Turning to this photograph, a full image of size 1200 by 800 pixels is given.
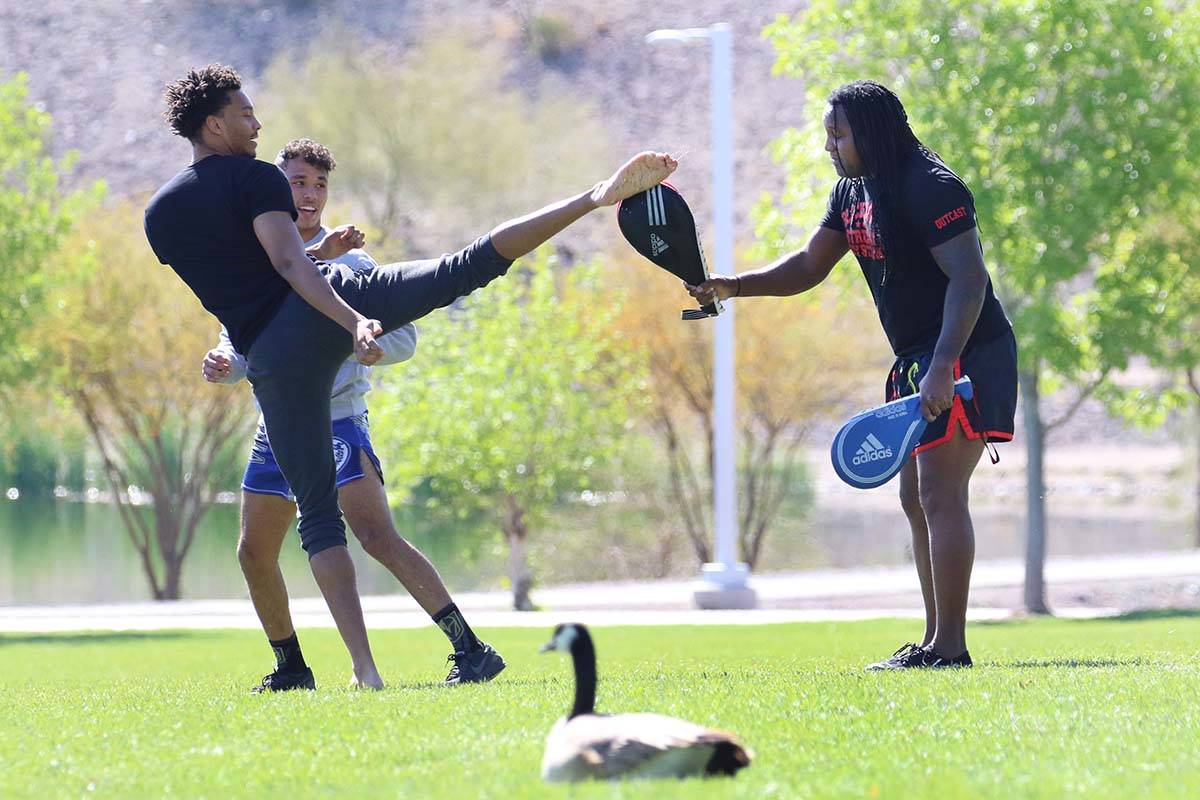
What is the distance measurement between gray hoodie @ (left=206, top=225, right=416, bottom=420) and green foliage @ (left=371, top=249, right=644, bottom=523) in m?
14.0

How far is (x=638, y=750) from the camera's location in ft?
14.3

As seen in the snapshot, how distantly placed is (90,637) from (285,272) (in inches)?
447

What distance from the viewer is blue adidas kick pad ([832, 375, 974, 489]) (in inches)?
287

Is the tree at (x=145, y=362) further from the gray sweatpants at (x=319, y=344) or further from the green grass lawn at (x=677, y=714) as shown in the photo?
the gray sweatpants at (x=319, y=344)

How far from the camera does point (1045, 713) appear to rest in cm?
565

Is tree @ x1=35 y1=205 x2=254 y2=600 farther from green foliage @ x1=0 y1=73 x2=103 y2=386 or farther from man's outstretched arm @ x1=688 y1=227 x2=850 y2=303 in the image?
man's outstretched arm @ x1=688 y1=227 x2=850 y2=303

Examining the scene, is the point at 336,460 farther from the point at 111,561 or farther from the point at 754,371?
the point at 111,561

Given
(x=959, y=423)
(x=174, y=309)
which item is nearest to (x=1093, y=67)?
(x=959, y=423)

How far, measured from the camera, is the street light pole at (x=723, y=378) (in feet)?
67.2

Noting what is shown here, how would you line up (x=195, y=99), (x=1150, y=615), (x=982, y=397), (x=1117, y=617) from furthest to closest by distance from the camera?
(x=1117, y=617) < (x=1150, y=615) < (x=982, y=397) < (x=195, y=99)

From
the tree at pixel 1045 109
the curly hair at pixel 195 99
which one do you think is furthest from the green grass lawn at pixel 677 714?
the tree at pixel 1045 109

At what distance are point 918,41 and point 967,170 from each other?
1521mm

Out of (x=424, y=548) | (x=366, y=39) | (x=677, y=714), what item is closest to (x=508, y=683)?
(x=677, y=714)

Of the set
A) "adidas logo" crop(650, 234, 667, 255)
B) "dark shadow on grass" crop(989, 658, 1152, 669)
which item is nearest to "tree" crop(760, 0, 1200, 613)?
"dark shadow on grass" crop(989, 658, 1152, 669)
